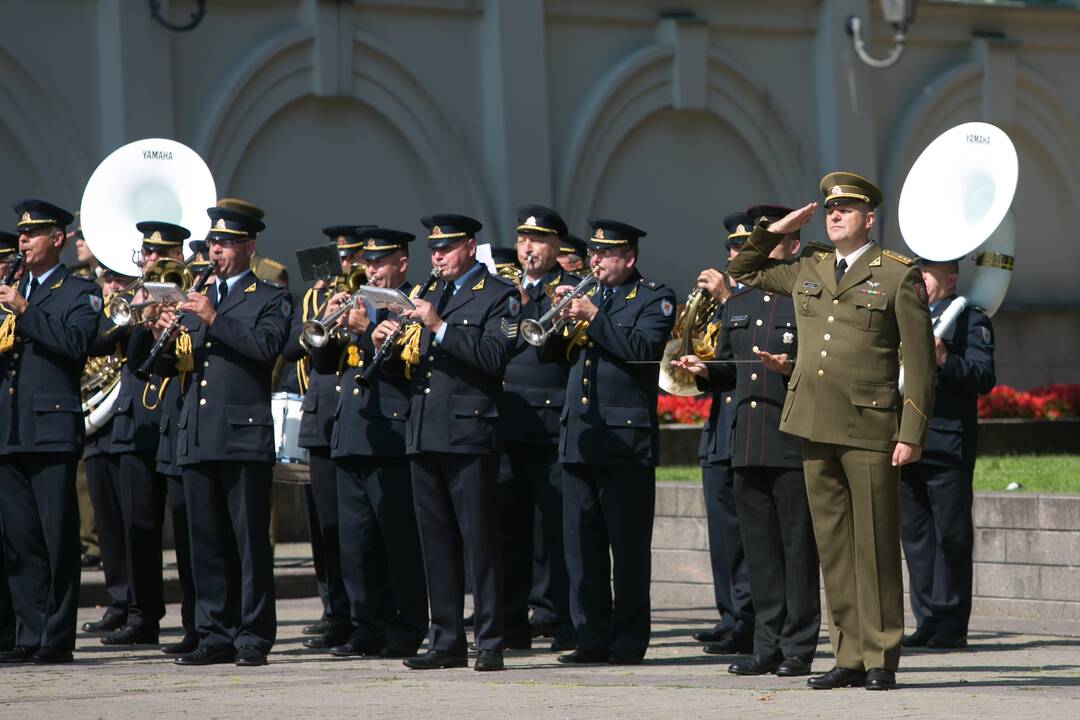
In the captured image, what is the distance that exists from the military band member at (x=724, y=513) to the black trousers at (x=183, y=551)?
8.69 ft

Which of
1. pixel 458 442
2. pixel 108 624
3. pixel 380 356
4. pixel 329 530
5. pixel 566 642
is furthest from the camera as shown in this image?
pixel 108 624

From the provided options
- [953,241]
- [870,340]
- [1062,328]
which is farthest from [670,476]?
[1062,328]

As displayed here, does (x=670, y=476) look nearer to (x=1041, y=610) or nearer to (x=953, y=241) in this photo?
(x=1041, y=610)

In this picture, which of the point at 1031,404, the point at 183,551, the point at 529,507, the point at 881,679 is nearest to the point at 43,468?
the point at 183,551

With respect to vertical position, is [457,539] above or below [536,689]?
above

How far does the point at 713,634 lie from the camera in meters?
11.5

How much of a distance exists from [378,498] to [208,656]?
116 cm

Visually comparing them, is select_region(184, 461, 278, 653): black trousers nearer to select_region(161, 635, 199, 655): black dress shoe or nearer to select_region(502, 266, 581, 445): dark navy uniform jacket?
select_region(161, 635, 199, 655): black dress shoe

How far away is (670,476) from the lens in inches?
604

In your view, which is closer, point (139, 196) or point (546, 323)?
point (546, 323)

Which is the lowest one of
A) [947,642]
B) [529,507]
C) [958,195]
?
[947,642]

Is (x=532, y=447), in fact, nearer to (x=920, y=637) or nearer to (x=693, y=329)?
(x=693, y=329)

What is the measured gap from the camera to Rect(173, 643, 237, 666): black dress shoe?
10453mm

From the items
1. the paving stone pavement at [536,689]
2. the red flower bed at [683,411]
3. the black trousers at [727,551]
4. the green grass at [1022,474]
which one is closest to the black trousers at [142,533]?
the paving stone pavement at [536,689]
